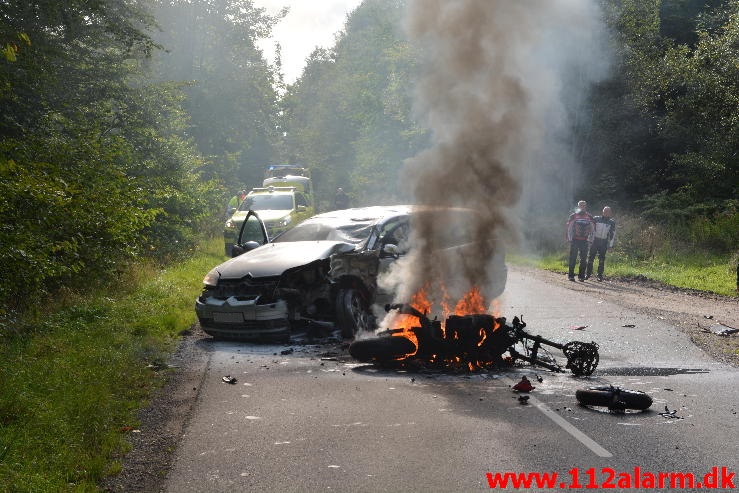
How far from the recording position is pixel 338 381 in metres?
8.09

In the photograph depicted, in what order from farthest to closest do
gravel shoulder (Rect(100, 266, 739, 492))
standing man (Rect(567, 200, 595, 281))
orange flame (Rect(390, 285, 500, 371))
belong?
1. standing man (Rect(567, 200, 595, 281))
2. orange flame (Rect(390, 285, 500, 371))
3. gravel shoulder (Rect(100, 266, 739, 492))

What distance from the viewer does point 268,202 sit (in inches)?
1029

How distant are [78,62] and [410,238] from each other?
9369 mm

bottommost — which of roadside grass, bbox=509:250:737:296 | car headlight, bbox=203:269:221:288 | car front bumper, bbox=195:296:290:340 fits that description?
roadside grass, bbox=509:250:737:296

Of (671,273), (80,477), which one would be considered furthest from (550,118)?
(80,477)

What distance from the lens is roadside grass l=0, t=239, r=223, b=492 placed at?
521 centimetres

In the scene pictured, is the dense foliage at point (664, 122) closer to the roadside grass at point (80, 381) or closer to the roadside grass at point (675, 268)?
the roadside grass at point (675, 268)

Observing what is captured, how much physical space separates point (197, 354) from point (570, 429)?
5.41 m

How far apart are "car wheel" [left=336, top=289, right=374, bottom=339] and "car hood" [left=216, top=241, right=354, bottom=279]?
663 millimetres

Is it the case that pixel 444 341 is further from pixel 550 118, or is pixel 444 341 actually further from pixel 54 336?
pixel 550 118

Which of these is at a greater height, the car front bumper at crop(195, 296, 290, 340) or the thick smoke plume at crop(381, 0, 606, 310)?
the thick smoke plume at crop(381, 0, 606, 310)

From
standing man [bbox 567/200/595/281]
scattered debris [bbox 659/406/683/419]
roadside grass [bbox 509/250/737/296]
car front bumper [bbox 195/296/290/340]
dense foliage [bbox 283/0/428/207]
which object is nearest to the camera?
scattered debris [bbox 659/406/683/419]

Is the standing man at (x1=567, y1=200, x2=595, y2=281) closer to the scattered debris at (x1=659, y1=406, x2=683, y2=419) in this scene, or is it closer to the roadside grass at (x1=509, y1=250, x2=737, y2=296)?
the roadside grass at (x1=509, y1=250, x2=737, y2=296)

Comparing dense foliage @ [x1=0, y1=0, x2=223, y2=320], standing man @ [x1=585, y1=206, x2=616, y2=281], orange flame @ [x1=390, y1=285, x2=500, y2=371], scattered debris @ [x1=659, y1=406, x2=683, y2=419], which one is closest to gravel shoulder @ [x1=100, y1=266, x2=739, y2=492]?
standing man @ [x1=585, y1=206, x2=616, y2=281]
